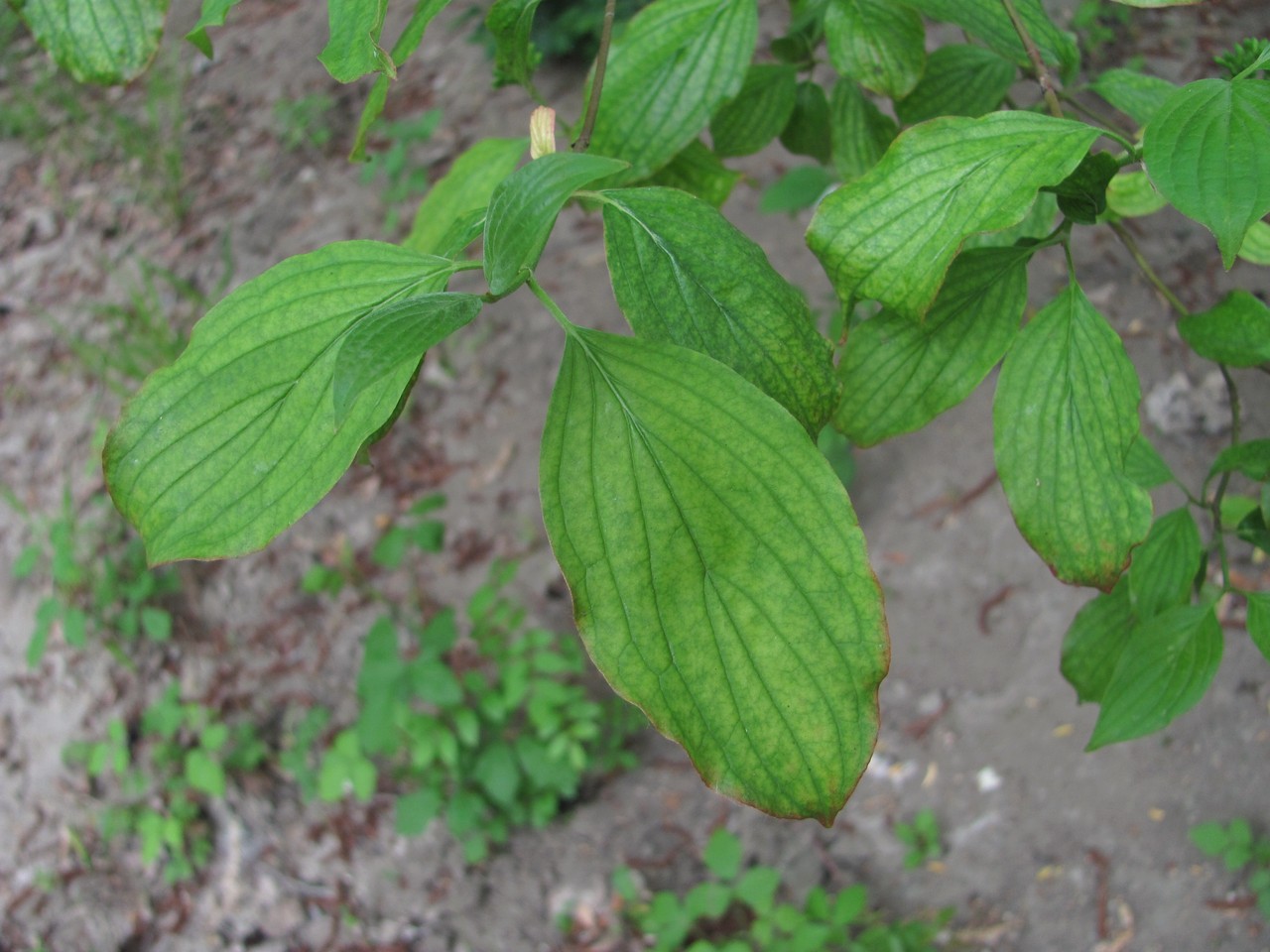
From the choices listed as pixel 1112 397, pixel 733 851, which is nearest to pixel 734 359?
pixel 1112 397

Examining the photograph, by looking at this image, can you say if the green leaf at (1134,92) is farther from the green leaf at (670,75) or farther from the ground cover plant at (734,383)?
the green leaf at (670,75)

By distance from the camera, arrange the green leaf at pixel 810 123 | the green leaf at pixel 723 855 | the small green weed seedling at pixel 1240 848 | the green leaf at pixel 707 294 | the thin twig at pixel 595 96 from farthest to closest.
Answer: the green leaf at pixel 723 855 → the small green weed seedling at pixel 1240 848 → the green leaf at pixel 810 123 → the thin twig at pixel 595 96 → the green leaf at pixel 707 294

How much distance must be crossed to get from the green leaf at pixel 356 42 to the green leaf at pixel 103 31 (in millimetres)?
197

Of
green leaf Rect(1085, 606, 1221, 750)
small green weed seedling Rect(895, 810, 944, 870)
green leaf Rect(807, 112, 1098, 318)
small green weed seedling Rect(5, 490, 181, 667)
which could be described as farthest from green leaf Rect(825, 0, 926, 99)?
small green weed seedling Rect(5, 490, 181, 667)

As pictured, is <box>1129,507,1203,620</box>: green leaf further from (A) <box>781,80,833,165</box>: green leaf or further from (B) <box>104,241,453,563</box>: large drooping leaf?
(B) <box>104,241,453,563</box>: large drooping leaf

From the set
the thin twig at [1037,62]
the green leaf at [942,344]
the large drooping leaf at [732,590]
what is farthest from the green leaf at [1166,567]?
Result: the large drooping leaf at [732,590]

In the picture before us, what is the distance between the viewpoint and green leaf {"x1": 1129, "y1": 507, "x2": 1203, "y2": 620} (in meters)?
0.92

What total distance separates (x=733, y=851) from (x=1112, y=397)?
64.9 inches

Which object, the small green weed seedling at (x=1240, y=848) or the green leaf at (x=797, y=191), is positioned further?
the green leaf at (x=797, y=191)

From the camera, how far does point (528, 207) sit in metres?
0.56

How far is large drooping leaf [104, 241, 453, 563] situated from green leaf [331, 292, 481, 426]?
0.15ft

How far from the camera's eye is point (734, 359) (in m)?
0.62

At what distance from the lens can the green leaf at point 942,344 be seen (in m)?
0.77

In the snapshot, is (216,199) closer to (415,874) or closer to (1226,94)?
(415,874)
